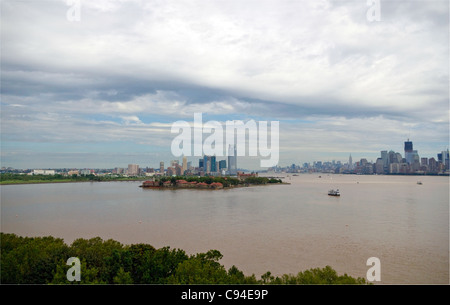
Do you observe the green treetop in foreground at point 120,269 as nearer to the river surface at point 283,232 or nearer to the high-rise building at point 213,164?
the river surface at point 283,232

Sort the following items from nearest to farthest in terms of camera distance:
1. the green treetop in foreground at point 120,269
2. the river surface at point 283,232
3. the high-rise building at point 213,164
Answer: the green treetop in foreground at point 120,269 < the river surface at point 283,232 < the high-rise building at point 213,164

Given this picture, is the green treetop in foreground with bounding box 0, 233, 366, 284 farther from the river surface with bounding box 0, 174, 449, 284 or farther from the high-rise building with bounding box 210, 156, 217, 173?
the high-rise building with bounding box 210, 156, 217, 173

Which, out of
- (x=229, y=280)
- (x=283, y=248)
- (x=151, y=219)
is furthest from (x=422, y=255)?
(x=151, y=219)

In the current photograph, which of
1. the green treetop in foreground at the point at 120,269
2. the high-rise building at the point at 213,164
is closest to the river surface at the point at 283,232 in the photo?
the green treetop in foreground at the point at 120,269

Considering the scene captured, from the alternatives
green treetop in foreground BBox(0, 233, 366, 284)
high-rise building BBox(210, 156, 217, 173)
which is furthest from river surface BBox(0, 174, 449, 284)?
high-rise building BBox(210, 156, 217, 173)

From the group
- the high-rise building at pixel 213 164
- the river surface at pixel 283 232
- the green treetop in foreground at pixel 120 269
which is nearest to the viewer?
the green treetop in foreground at pixel 120 269

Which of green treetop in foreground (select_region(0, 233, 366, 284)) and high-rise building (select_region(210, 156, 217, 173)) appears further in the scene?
high-rise building (select_region(210, 156, 217, 173))

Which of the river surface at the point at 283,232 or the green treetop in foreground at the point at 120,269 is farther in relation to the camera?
the river surface at the point at 283,232
